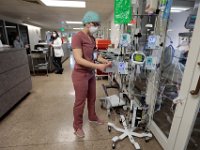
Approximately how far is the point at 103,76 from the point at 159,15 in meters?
2.77

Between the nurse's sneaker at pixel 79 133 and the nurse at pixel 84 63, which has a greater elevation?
the nurse at pixel 84 63

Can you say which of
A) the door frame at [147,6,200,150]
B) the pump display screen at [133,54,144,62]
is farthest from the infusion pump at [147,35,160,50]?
the door frame at [147,6,200,150]

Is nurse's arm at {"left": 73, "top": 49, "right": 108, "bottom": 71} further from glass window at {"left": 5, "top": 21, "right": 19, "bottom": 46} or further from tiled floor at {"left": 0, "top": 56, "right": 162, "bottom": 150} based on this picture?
glass window at {"left": 5, "top": 21, "right": 19, "bottom": 46}

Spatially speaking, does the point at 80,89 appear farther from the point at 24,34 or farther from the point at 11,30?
the point at 24,34

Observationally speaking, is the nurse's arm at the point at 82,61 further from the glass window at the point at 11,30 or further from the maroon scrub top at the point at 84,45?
the glass window at the point at 11,30

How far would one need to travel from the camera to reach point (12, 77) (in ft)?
7.34

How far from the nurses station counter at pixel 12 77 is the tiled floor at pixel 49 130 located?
0.23 m

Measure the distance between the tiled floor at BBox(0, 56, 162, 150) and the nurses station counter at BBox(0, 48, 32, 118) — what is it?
23 centimetres

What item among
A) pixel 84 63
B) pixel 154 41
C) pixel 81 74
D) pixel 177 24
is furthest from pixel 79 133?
pixel 177 24

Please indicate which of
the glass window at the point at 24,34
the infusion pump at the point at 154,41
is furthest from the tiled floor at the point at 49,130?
the glass window at the point at 24,34

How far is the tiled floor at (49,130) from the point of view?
1.58 metres

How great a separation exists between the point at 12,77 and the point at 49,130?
116 centimetres

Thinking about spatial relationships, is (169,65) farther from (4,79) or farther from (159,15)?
(4,79)

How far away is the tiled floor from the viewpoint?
158 centimetres
